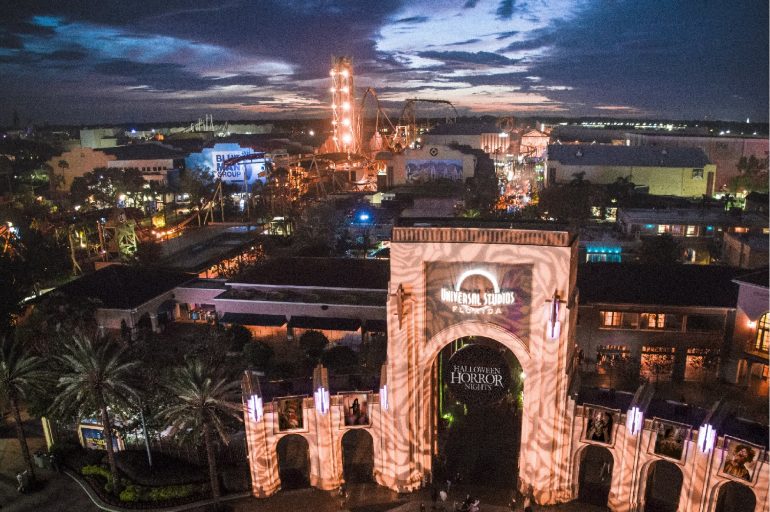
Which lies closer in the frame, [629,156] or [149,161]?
[629,156]

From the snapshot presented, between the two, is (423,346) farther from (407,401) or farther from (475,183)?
(475,183)

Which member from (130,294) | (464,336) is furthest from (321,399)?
(130,294)

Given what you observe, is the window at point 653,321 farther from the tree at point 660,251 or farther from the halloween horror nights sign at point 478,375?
the halloween horror nights sign at point 478,375

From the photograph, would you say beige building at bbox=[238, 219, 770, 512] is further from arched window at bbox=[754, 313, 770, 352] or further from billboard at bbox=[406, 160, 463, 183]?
billboard at bbox=[406, 160, 463, 183]

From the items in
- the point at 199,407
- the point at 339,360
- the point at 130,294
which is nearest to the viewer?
the point at 199,407

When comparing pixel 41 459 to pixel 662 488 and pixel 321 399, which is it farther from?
pixel 662 488

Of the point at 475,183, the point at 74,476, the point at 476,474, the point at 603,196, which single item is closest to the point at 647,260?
the point at 603,196
